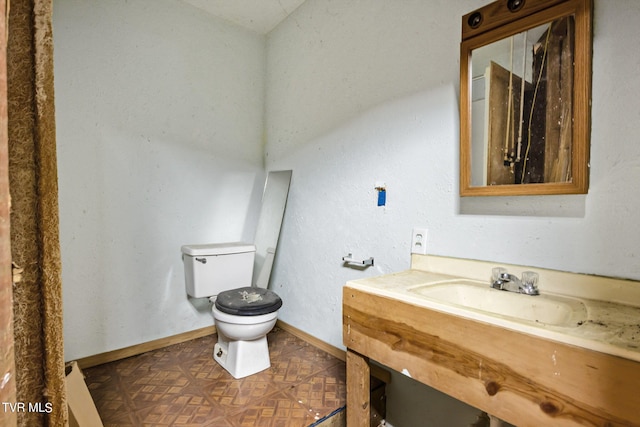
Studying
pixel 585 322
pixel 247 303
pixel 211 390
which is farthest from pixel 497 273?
pixel 211 390

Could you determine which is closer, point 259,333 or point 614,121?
point 614,121

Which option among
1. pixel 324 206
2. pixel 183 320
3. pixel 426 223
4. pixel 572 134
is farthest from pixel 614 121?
pixel 183 320

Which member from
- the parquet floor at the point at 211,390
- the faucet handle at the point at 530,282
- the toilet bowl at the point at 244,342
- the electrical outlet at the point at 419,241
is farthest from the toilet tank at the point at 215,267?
the faucet handle at the point at 530,282

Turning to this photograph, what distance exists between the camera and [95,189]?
181 centimetres

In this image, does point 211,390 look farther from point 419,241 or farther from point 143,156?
point 143,156

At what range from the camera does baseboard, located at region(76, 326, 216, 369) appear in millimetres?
1794

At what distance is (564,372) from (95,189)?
7.39ft

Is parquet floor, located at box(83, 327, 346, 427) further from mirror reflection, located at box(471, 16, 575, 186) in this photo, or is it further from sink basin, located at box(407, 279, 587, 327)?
mirror reflection, located at box(471, 16, 575, 186)

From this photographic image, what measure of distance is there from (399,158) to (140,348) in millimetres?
1986

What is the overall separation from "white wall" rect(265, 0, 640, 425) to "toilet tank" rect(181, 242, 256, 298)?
1.06 ft

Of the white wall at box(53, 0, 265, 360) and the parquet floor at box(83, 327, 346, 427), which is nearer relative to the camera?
the parquet floor at box(83, 327, 346, 427)

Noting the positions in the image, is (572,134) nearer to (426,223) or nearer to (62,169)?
(426,223)

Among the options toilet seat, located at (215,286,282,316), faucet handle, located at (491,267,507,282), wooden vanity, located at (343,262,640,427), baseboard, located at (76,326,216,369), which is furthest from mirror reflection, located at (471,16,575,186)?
baseboard, located at (76,326,216,369)

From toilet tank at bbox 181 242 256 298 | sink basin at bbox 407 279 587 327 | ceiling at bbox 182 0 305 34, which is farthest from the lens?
ceiling at bbox 182 0 305 34
